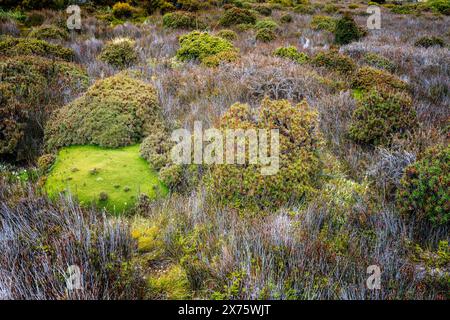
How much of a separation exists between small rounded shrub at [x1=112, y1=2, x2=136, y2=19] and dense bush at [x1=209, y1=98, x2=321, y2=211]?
14.7 metres

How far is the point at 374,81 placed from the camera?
7.45 meters

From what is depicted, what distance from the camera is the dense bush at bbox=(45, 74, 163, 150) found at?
5.09 metres

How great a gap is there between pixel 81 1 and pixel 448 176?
1900 cm

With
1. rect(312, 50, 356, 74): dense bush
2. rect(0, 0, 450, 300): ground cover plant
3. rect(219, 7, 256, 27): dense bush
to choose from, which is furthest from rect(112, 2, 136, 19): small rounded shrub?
rect(312, 50, 356, 74): dense bush

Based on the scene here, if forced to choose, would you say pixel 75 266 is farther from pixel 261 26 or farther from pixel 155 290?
pixel 261 26

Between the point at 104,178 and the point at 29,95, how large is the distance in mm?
2558

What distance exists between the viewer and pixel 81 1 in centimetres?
1775

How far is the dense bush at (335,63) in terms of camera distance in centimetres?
876

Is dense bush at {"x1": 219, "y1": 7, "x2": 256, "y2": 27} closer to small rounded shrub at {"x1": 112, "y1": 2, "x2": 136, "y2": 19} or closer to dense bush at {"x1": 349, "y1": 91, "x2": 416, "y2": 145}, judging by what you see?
small rounded shrub at {"x1": 112, "y1": 2, "x2": 136, "y2": 19}

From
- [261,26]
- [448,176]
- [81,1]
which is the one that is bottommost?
[448,176]

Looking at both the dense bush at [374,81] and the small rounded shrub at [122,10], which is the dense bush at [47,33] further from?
the dense bush at [374,81]

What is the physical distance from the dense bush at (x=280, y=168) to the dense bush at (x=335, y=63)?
4.91m

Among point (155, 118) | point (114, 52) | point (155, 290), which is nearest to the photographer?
point (155, 290)
